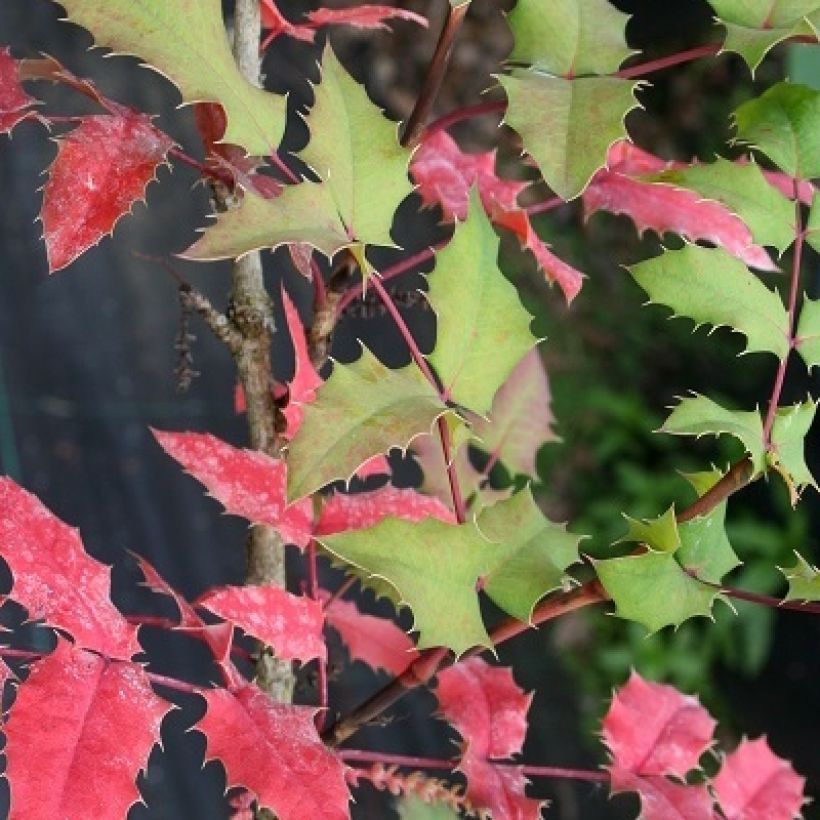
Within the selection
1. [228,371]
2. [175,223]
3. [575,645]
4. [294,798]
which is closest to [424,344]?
[228,371]

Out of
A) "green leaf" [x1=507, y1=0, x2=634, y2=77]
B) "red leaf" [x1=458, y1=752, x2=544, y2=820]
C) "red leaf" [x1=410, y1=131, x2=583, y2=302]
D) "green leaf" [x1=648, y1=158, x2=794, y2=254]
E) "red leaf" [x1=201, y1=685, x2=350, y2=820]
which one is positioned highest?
"green leaf" [x1=507, y1=0, x2=634, y2=77]

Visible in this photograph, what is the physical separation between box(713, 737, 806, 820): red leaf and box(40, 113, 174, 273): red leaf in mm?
450

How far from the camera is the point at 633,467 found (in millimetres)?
2555

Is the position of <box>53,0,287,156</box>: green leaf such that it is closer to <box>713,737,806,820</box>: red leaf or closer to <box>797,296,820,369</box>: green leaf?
<box>797,296,820,369</box>: green leaf

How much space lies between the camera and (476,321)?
0.52 metres

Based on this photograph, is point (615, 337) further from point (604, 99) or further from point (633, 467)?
point (604, 99)

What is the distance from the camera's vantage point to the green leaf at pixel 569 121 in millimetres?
469

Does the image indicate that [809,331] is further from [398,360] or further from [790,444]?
[398,360]

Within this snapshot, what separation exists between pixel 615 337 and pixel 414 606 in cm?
237

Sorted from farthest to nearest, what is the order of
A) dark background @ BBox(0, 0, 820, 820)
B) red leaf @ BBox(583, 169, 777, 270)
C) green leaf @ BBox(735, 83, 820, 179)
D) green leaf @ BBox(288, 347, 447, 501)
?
dark background @ BBox(0, 0, 820, 820) < red leaf @ BBox(583, 169, 777, 270) < green leaf @ BBox(735, 83, 820, 179) < green leaf @ BBox(288, 347, 447, 501)

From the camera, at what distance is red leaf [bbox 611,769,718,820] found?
2.01 feet

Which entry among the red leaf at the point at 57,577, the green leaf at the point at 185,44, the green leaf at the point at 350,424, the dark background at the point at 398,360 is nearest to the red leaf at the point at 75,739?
the red leaf at the point at 57,577

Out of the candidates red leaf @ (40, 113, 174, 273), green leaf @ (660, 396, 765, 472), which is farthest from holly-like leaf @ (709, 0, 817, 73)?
red leaf @ (40, 113, 174, 273)

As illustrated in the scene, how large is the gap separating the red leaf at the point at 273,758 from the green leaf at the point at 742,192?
0.95 ft
